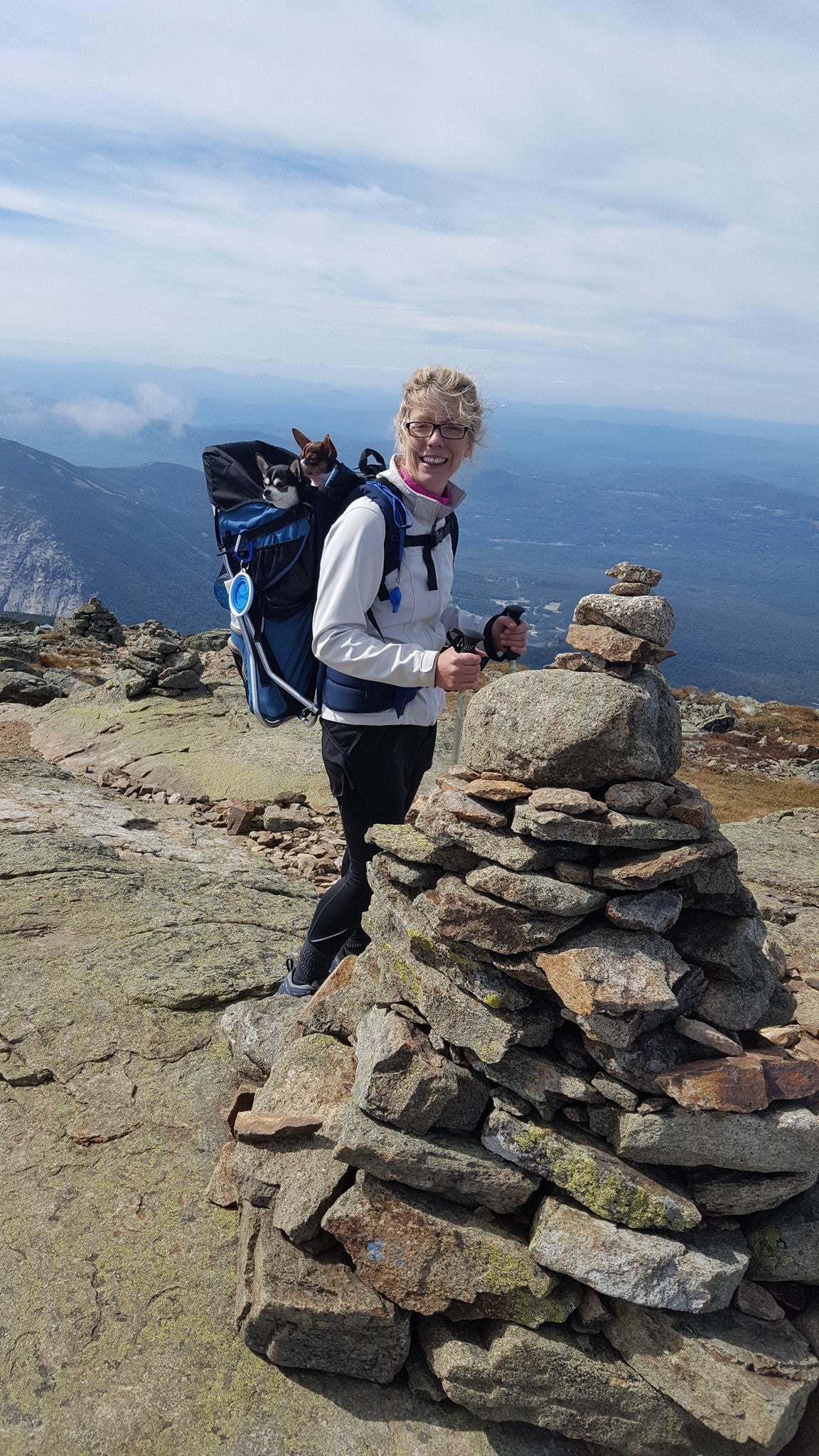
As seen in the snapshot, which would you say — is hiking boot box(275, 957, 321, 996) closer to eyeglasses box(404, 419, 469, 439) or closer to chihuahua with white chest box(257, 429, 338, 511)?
chihuahua with white chest box(257, 429, 338, 511)

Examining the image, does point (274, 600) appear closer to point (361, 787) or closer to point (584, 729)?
point (361, 787)

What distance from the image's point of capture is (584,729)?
5.86 metres

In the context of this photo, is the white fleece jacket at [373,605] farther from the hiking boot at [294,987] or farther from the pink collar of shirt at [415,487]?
the hiking boot at [294,987]

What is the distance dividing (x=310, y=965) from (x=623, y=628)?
4732mm

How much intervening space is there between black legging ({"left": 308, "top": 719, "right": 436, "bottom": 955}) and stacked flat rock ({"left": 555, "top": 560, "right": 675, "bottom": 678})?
5.22ft

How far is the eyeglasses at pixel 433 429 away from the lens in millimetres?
6352

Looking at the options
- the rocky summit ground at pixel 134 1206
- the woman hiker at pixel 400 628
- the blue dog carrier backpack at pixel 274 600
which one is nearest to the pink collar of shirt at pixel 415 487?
the woman hiker at pixel 400 628

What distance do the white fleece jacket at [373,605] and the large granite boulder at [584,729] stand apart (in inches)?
27.1

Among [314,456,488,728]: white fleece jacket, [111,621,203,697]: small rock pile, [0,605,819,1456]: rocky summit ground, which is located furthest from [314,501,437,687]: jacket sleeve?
[111,621,203,697]: small rock pile

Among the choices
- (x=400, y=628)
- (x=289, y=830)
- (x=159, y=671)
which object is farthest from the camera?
(x=159, y=671)

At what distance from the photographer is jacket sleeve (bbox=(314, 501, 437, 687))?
6.14 meters

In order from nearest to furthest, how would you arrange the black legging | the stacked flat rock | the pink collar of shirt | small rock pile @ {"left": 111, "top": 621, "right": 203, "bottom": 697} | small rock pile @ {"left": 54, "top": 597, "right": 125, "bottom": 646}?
1. the stacked flat rock
2. the pink collar of shirt
3. the black legging
4. small rock pile @ {"left": 111, "top": 621, "right": 203, "bottom": 697}
5. small rock pile @ {"left": 54, "top": 597, "right": 125, "bottom": 646}

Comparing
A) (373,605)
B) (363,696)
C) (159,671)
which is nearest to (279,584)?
(373,605)

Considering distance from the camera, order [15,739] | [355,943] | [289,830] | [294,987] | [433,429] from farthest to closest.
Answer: [15,739] < [289,830] < [294,987] < [355,943] < [433,429]
